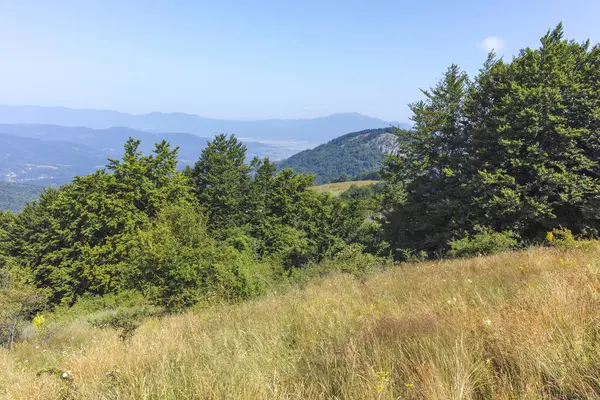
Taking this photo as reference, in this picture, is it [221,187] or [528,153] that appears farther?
[221,187]

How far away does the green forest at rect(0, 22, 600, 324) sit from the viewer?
45.2 feet

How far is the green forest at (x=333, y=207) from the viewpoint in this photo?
13.8m

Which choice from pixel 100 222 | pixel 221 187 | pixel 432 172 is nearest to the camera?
pixel 432 172

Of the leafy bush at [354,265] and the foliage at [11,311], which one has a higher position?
the leafy bush at [354,265]

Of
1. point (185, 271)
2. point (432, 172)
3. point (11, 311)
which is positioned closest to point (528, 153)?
point (432, 172)

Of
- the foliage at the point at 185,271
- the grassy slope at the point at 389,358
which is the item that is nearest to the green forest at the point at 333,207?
the foliage at the point at 185,271

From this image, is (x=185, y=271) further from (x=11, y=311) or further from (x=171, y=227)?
(x=11, y=311)

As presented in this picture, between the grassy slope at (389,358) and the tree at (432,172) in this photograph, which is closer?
the grassy slope at (389,358)

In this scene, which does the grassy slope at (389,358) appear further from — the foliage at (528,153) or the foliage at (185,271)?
the foliage at (528,153)

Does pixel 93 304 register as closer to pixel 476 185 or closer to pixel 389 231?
pixel 389 231

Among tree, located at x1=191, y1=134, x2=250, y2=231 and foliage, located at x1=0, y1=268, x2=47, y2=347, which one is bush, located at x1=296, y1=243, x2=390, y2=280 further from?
tree, located at x1=191, y1=134, x2=250, y2=231

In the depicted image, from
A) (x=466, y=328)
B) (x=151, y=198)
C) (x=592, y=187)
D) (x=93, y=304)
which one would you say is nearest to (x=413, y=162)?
(x=592, y=187)

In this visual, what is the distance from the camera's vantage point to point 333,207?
36.9 metres

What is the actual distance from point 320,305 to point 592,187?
1987 cm
